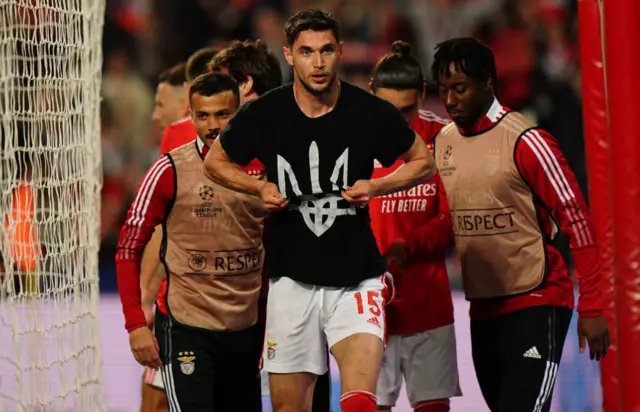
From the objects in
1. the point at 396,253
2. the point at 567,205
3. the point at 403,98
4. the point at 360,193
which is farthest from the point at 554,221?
the point at 360,193

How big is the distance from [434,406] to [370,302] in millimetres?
1234

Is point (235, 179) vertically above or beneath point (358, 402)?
above

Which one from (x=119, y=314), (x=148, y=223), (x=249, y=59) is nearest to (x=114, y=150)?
(x=119, y=314)

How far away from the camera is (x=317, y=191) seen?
438 centimetres

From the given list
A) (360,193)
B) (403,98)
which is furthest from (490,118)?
(360,193)

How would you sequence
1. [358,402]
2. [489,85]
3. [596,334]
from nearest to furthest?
[358,402] < [596,334] < [489,85]

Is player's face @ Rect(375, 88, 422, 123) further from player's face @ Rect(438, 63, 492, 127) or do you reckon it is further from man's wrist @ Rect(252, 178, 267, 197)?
man's wrist @ Rect(252, 178, 267, 197)

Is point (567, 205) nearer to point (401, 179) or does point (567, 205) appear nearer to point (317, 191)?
point (401, 179)

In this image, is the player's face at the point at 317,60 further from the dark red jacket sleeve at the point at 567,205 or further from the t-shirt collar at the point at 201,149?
the dark red jacket sleeve at the point at 567,205

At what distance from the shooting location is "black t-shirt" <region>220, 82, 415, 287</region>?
439 centimetres

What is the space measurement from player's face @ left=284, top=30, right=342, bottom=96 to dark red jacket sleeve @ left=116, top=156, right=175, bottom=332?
0.82 meters

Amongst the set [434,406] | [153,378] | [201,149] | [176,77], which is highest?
[176,77]

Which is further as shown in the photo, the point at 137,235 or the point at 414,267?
the point at 414,267

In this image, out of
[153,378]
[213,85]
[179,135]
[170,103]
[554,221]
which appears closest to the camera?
[554,221]
